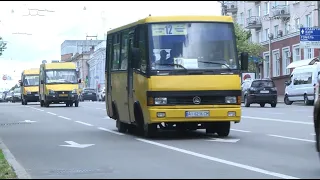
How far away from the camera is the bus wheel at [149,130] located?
16422 millimetres

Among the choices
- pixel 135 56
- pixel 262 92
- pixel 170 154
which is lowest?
pixel 170 154

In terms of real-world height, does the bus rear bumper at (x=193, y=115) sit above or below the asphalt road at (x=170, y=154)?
above

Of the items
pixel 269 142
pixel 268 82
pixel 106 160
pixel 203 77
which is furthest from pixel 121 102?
pixel 268 82

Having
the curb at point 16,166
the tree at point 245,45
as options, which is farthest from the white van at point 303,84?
the curb at point 16,166

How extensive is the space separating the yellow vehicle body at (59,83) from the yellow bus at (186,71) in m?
27.1

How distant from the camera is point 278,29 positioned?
6450 centimetres

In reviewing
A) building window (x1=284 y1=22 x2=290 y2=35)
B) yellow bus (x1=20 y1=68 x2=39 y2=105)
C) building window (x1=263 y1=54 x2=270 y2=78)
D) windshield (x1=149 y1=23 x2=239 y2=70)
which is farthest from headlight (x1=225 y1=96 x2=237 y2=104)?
building window (x1=263 y1=54 x2=270 y2=78)

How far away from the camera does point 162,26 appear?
16.2 m

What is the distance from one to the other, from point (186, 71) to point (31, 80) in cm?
3932

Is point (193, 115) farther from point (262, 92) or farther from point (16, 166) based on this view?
point (262, 92)

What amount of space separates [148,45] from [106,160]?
14.9 feet

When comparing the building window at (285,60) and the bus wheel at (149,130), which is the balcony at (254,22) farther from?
the bus wheel at (149,130)

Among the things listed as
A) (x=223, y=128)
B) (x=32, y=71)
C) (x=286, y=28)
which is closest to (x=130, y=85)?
(x=223, y=128)

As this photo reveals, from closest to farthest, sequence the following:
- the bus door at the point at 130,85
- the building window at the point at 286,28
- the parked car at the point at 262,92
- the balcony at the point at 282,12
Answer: the bus door at the point at 130,85
the parked car at the point at 262,92
the balcony at the point at 282,12
the building window at the point at 286,28
